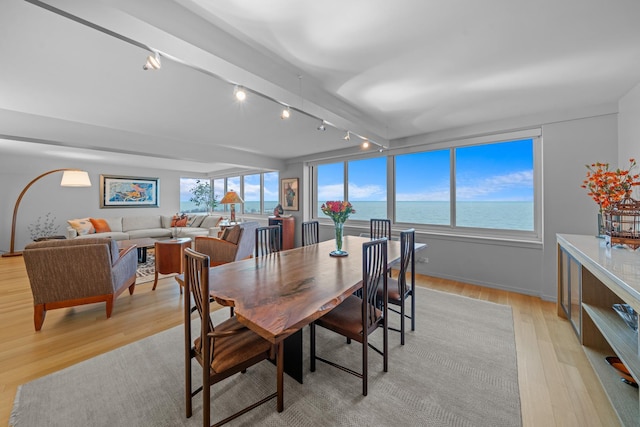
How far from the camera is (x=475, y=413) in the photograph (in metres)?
1.48

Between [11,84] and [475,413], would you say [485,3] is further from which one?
[11,84]

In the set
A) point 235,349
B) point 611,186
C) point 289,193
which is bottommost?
point 235,349

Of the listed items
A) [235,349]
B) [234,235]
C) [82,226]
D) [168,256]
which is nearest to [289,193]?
[234,235]

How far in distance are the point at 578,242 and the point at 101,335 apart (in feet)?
15.0

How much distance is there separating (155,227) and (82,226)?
1.51 meters

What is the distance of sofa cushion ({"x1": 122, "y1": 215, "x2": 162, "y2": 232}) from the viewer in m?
6.52

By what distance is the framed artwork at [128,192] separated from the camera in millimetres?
6652

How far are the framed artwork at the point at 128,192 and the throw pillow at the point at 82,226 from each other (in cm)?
95

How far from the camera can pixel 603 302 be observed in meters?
2.00

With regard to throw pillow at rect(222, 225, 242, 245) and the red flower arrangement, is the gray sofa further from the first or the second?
the red flower arrangement

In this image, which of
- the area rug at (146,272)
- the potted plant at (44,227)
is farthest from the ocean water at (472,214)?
the potted plant at (44,227)

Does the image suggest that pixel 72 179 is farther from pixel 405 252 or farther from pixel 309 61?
pixel 405 252

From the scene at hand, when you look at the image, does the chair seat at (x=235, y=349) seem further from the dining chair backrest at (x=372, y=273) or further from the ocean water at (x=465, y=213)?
the ocean water at (x=465, y=213)

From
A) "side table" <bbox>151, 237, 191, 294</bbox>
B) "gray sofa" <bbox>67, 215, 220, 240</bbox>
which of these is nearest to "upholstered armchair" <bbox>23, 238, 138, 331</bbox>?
"side table" <bbox>151, 237, 191, 294</bbox>
